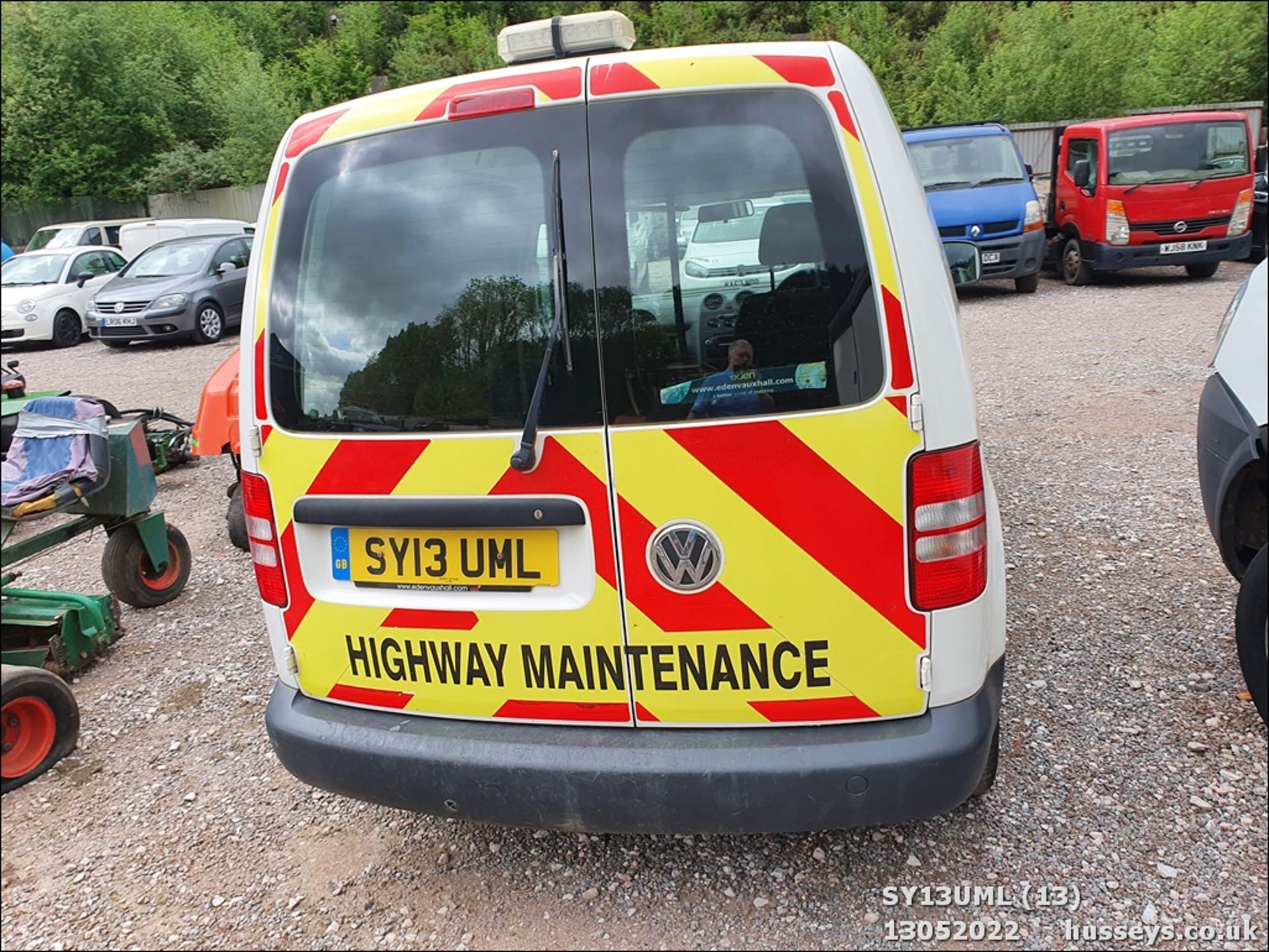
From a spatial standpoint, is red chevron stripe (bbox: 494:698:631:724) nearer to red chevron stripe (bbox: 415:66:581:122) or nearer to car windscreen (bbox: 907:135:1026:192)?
red chevron stripe (bbox: 415:66:581:122)

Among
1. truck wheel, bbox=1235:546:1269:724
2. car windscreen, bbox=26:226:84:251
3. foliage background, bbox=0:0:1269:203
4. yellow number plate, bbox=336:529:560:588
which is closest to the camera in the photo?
yellow number plate, bbox=336:529:560:588

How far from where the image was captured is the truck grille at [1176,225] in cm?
1233

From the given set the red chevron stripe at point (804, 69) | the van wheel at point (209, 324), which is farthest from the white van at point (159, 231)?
the red chevron stripe at point (804, 69)

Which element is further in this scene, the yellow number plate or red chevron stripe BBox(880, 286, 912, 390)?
the yellow number plate

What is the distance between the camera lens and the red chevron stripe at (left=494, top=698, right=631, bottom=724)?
236 centimetres

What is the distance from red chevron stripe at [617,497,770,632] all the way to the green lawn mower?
2.43 m

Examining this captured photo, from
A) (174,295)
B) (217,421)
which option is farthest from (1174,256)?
(174,295)

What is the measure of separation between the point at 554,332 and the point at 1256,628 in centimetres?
233

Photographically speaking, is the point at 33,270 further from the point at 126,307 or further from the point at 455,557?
the point at 455,557

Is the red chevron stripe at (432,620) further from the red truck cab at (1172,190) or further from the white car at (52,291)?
the white car at (52,291)

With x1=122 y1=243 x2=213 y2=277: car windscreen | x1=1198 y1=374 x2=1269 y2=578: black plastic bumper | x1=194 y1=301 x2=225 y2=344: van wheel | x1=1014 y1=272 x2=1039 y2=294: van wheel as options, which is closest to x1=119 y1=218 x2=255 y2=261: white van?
x1=122 y1=243 x2=213 y2=277: car windscreen

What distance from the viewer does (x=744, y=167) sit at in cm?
216

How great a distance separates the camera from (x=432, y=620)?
243 cm

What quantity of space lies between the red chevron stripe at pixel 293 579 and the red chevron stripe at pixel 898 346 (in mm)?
1529
